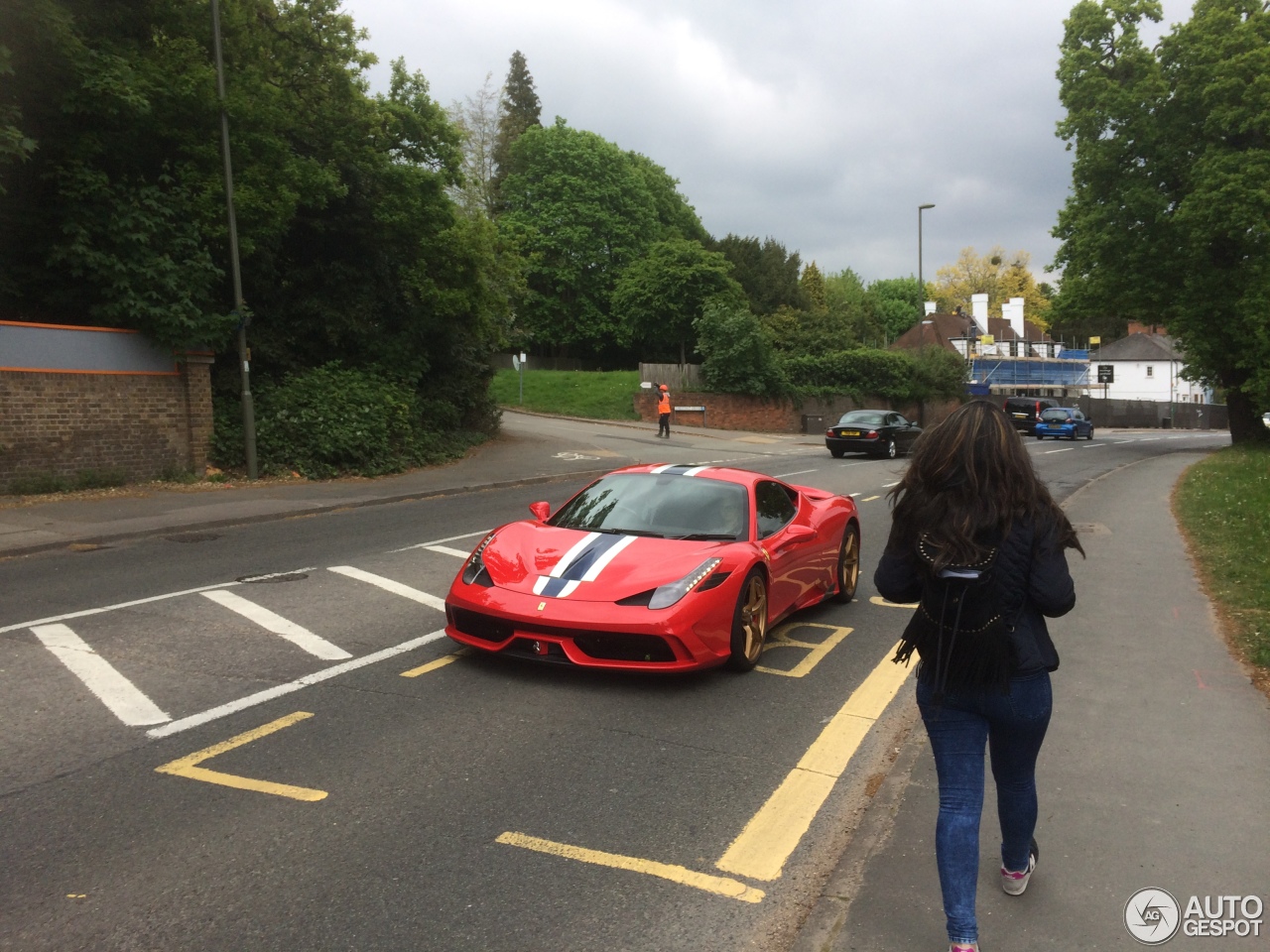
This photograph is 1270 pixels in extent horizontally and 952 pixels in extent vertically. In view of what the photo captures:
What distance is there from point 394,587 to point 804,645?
3.95 meters

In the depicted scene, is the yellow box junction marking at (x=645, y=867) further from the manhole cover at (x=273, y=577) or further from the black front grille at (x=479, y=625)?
the manhole cover at (x=273, y=577)

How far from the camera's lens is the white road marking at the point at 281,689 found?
5.27m

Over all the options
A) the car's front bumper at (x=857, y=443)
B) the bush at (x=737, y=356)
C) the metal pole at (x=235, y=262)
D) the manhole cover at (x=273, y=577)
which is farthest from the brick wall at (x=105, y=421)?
the bush at (x=737, y=356)

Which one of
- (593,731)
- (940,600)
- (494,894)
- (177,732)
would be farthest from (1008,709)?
(177,732)

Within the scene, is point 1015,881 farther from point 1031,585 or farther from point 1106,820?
point 1031,585

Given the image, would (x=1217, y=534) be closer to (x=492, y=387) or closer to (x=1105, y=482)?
(x=1105, y=482)

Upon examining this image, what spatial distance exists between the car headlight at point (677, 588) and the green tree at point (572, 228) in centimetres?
4876

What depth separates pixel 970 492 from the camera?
119 inches

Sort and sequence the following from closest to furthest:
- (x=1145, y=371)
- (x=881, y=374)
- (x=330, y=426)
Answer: (x=330, y=426), (x=881, y=374), (x=1145, y=371)

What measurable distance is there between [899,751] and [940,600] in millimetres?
2153

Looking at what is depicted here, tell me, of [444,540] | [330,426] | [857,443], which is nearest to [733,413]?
[857,443]

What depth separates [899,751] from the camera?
194 inches

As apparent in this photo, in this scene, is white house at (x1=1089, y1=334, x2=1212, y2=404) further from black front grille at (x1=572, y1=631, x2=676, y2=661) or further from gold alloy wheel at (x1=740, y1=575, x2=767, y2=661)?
black front grille at (x1=572, y1=631, x2=676, y2=661)

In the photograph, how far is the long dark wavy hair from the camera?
2998 millimetres
